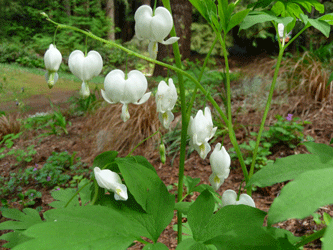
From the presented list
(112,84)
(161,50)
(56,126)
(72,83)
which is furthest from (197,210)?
(72,83)

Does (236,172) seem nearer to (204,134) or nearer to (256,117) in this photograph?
(256,117)

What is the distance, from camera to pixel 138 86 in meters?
0.77

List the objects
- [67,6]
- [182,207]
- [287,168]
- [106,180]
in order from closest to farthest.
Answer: [287,168], [106,180], [182,207], [67,6]

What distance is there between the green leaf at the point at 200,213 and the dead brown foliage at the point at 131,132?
2.15 metres

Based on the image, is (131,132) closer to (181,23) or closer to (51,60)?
(51,60)

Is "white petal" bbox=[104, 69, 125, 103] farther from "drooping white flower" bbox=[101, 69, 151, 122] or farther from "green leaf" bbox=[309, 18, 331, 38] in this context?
"green leaf" bbox=[309, 18, 331, 38]

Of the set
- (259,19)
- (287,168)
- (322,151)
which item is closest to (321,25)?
(259,19)

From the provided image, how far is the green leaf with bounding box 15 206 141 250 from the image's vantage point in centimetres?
55

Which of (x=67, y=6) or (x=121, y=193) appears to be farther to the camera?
(x=67, y=6)

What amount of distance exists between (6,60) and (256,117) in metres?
5.58

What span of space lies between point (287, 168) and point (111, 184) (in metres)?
0.47

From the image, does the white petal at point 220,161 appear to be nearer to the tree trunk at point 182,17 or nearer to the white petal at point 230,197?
the white petal at point 230,197

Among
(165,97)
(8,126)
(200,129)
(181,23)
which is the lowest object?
(8,126)

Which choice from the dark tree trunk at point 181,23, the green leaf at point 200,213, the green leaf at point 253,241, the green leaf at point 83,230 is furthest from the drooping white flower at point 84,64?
the dark tree trunk at point 181,23
